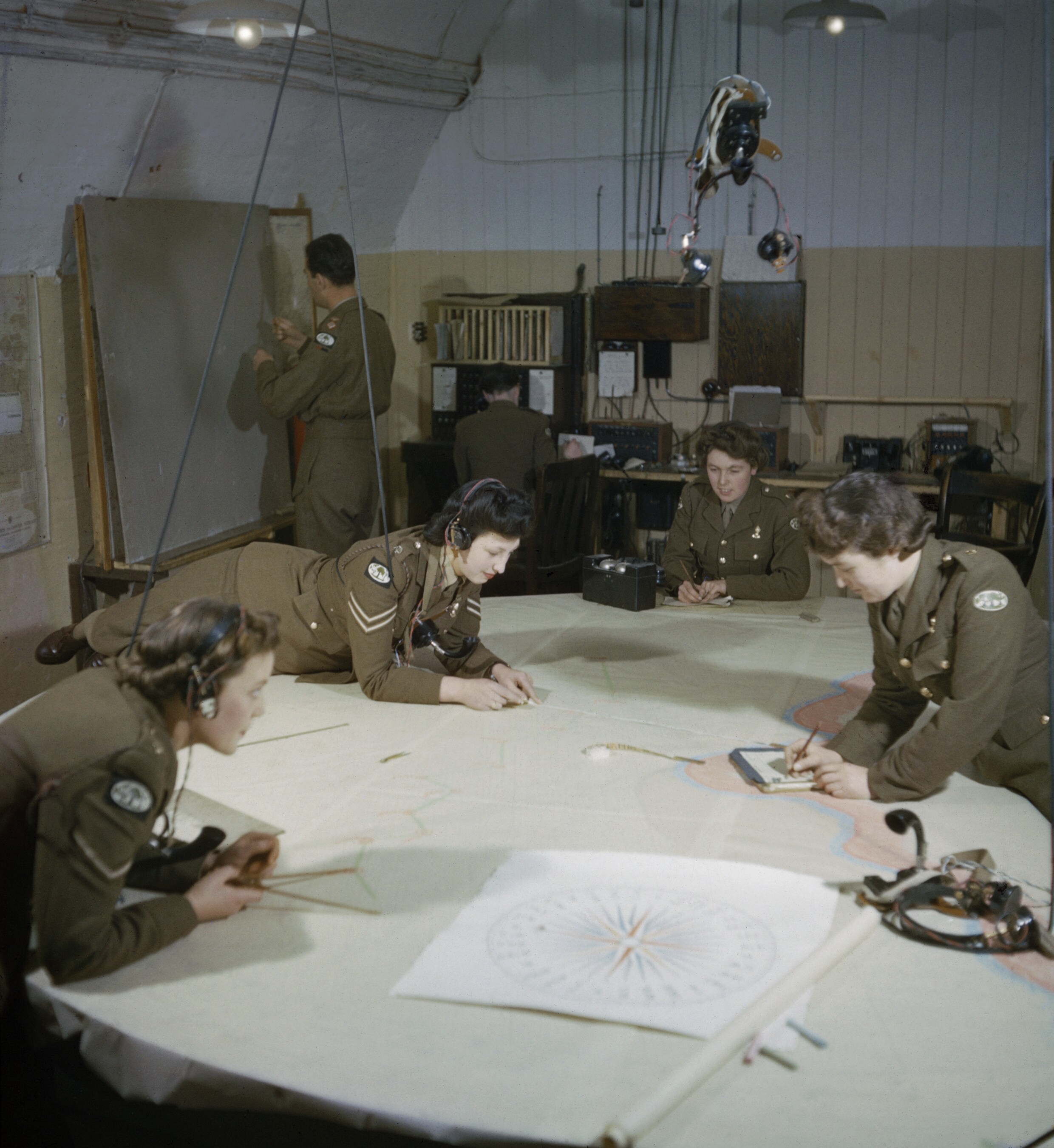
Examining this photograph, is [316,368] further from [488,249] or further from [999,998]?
[999,998]

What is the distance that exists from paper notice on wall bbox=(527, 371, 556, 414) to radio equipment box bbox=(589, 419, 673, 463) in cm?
24

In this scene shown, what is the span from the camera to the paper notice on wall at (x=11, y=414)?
11.7 feet

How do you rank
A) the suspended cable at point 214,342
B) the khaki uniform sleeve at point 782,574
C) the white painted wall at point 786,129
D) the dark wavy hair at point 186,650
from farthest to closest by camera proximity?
the white painted wall at point 786,129, the khaki uniform sleeve at point 782,574, the suspended cable at point 214,342, the dark wavy hair at point 186,650

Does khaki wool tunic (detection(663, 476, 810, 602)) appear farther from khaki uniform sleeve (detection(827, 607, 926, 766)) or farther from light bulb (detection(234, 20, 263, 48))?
light bulb (detection(234, 20, 263, 48))

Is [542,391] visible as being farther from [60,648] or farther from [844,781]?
[844,781]

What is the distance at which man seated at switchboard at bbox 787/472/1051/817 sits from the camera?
198 cm

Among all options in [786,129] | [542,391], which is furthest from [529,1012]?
[786,129]

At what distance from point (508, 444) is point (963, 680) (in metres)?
3.04

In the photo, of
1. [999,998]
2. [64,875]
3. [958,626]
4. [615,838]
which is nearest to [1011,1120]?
[999,998]

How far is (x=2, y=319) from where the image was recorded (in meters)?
3.54

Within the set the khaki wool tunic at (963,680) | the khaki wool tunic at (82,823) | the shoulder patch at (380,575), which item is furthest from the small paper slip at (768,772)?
the khaki wool tunic at (82,823)

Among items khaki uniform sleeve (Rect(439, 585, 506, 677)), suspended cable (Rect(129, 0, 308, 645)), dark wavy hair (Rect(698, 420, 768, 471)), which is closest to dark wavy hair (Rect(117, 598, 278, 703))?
suspended cable (Rect(129, 0, 308, 645))

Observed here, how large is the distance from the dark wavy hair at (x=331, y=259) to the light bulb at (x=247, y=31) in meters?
1.12

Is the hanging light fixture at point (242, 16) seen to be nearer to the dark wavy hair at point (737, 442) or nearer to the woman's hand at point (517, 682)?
the dark wavy hair at point (737, 442)
